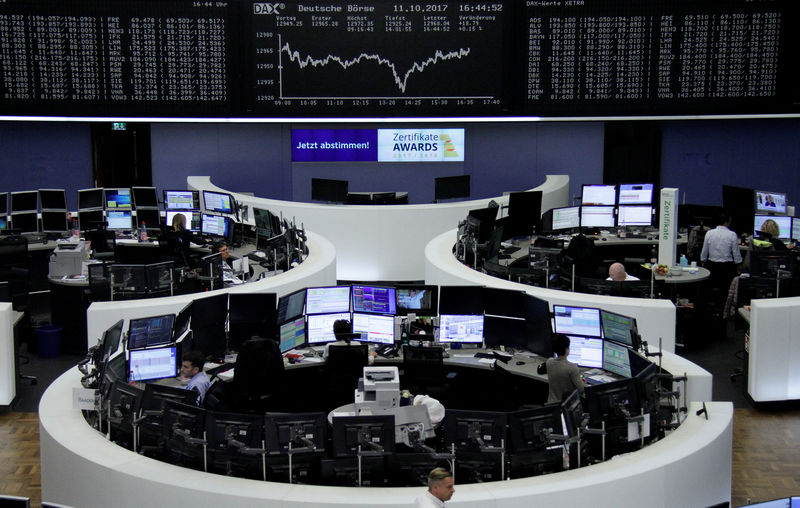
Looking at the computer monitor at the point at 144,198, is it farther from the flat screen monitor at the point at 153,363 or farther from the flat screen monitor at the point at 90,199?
the flat screen monitor at the point at 153,363

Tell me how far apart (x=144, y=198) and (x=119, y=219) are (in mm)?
449

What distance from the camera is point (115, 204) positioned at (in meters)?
14.1

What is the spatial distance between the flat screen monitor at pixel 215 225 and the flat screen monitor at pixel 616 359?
20.5ft

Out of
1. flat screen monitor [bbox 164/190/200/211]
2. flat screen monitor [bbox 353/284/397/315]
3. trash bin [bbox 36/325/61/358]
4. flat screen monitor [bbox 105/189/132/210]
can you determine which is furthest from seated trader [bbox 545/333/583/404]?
flat screen monitor [bbox 105/189/132/210]

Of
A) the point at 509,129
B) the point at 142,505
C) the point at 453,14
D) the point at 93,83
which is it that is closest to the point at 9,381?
the point at 142,505

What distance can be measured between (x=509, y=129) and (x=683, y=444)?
10.4 meters

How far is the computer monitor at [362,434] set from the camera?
597 centimetres

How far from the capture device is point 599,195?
13.3m

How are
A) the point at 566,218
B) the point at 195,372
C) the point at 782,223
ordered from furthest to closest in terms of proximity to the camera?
1. the point at 566,218
2. the point at 782,223
3. the point at 195,372

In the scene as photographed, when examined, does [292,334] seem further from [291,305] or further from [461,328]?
[461,328]

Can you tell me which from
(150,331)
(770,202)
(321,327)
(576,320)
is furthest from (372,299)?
(770,202)

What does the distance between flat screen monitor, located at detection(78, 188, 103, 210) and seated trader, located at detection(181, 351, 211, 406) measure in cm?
712

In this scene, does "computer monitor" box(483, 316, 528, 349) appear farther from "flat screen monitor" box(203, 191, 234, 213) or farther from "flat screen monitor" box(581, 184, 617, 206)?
"flat screen monitor" box(203, 191, 234, 213)

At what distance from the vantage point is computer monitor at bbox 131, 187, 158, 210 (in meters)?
14.0
